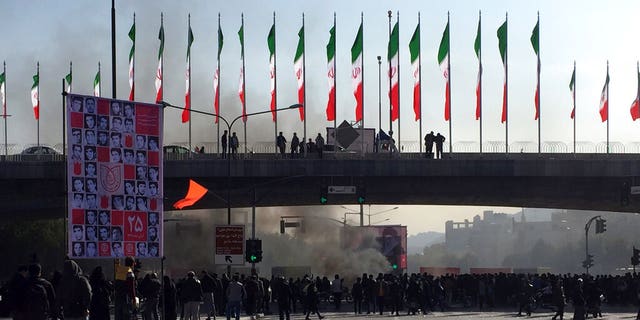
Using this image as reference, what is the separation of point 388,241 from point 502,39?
17.4m

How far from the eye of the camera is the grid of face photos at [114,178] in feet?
82.6

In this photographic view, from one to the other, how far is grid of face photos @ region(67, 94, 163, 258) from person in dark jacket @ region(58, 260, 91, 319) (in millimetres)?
2539

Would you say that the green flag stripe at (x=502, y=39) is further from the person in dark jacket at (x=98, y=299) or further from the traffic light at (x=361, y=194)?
the person in dark jacket at (x=98, y=299)

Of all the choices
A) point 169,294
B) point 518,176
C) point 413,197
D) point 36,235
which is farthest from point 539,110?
point 36,235

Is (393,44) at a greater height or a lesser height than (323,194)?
greater

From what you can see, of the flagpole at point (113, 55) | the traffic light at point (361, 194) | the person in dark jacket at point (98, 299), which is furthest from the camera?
the traffic light at point (361, 194)

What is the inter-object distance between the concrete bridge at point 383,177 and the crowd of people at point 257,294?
6.39 meters

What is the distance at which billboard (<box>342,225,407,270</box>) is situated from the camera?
82.0m

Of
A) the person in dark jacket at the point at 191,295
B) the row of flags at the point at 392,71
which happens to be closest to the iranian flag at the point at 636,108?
the row of flags at the point at 392,71

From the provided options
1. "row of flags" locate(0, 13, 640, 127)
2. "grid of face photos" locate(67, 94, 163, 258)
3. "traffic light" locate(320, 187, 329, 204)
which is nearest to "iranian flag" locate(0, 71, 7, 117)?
"row of flags" locate(0, 13, 640, 127)

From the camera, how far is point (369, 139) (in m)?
76.4

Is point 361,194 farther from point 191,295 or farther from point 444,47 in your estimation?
point 191,295

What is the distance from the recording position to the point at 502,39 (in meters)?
70.2

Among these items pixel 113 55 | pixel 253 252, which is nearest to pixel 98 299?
pixel 113 55
